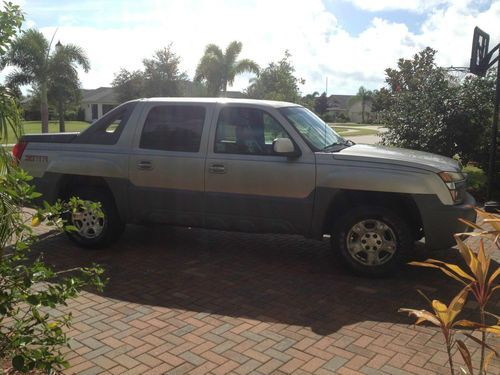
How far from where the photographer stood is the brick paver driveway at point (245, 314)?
11.7 ft

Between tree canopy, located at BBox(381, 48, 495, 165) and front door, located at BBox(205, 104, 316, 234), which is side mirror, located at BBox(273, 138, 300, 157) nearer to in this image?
front door, located at BBox(205, 104, 316, 234)

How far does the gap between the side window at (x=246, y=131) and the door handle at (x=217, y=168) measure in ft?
0.58

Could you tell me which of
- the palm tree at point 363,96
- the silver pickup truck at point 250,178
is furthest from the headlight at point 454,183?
the palm tree at point 363,96

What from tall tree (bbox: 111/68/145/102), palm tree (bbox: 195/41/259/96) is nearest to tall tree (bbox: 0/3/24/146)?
palm tree (bbox: 195/41/259/96)

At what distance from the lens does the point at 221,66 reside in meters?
29.8

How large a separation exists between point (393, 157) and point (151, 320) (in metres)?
2.95

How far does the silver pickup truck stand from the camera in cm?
514

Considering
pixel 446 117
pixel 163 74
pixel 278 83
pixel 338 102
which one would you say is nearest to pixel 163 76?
pixel 163 74

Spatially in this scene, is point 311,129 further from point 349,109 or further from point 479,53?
point 349,109

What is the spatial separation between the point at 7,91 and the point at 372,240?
3764 millimetres

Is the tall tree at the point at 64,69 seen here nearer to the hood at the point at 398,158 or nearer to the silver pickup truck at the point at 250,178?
the silver pickup truck at the point at 250,178

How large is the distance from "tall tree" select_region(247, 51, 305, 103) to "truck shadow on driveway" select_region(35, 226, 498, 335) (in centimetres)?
1751

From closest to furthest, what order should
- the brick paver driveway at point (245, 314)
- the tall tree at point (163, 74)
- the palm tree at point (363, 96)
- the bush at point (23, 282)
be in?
1. the bush at point (23, 282)
2. the brick paver driveway at point (245, 314)
3. the tall tree at point (163, 74)
4. the palm tree at point (363, 96)

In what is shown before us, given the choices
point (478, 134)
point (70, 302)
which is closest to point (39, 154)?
point (70, 302)
